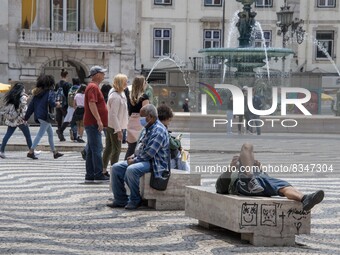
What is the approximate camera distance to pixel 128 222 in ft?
33.1

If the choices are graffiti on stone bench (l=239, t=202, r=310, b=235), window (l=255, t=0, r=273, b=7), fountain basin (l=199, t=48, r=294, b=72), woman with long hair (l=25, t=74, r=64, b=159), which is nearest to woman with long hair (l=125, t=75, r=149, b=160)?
woman with long hair (l=25, t=74, r=64, b=159)

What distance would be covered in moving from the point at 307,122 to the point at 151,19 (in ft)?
129

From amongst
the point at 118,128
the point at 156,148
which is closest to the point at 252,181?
the point at 156,148

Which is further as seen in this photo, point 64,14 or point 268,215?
point 64,14

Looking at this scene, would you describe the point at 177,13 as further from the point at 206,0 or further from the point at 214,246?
the point at 214,246

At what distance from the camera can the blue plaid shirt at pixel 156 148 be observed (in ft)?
35.3

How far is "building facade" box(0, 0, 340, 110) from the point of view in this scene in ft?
147

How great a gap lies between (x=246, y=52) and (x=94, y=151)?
18140mm

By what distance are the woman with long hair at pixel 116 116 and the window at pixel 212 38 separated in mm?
35945

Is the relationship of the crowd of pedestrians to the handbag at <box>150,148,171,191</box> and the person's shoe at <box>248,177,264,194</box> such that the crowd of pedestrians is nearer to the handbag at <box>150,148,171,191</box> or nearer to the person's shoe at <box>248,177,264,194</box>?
the handbag at <box>150,148,171,191</box>

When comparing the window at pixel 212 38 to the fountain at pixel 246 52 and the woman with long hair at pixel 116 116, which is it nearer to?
the fountain at pixel 246 52

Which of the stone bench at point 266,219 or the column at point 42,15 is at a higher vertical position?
the column at point 42,15

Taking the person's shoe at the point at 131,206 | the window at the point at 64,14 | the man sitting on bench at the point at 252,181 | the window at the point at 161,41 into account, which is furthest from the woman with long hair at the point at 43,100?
the window at the point at 161,41

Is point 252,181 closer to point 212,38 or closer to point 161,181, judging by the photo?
point 161,181
